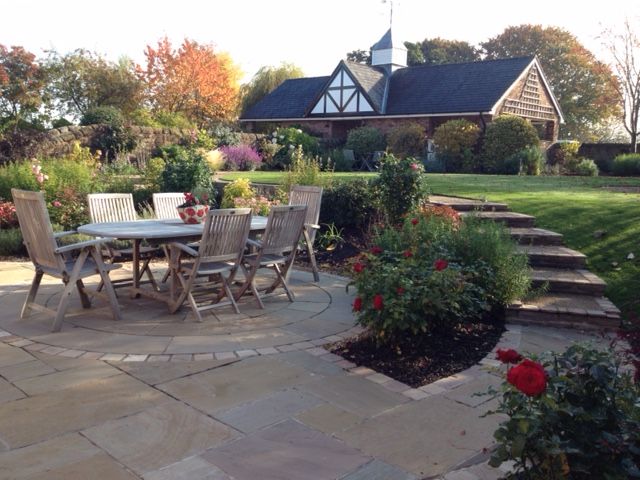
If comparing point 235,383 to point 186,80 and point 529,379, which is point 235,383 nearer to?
point 529,379

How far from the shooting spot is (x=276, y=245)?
5.73 metres

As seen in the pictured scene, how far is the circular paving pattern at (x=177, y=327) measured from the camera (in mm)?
4242

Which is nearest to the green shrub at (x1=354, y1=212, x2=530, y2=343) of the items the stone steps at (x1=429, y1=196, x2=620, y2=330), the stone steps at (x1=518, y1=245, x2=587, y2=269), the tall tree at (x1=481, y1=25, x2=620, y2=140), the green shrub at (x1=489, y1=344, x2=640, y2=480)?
the stone steps at (x1=429, y1=196, x2=620, y2=330)

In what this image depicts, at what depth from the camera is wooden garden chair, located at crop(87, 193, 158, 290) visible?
19.8 ft

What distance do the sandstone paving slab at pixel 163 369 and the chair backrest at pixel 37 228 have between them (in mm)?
1419

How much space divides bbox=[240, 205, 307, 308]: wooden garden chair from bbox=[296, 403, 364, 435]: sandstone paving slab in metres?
2.29

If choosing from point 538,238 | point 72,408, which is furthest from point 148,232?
point 538,238

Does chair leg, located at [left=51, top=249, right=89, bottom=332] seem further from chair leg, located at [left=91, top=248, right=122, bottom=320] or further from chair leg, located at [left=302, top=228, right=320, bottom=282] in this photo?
chair leg, located at [left=302, top=228, right=320, bottom=282]

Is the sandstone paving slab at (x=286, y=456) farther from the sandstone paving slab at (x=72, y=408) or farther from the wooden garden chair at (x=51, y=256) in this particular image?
the wooden garden chair at (x=51, y=256)

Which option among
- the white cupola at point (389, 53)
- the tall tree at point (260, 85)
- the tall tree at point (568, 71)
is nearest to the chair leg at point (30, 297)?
the white cupola at point (389, 53)

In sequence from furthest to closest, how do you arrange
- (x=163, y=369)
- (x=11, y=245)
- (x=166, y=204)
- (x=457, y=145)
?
(x=457, y=145) → (x=11, y=245) → (x=166, y=204) → (x=163, y=369)

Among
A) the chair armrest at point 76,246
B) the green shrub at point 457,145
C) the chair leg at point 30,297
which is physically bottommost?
the chair leg at point 30,297

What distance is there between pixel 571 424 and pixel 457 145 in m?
20.0

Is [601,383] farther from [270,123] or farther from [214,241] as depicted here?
[270,123]
